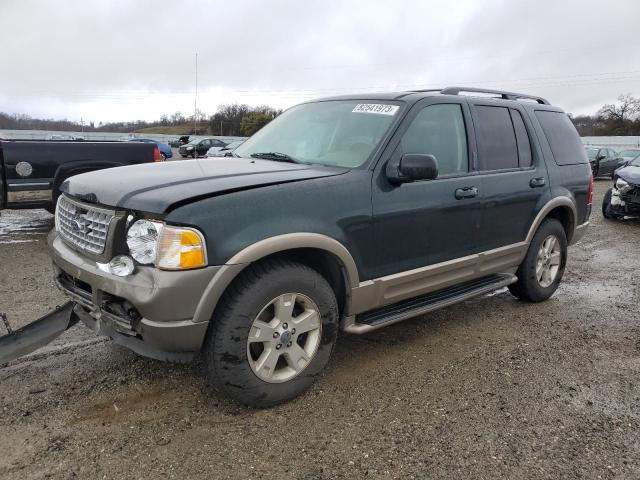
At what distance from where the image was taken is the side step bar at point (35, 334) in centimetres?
320

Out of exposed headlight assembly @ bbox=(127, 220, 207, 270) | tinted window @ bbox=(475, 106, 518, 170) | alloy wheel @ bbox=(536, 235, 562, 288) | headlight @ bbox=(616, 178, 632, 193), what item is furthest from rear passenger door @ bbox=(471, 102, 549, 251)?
headlight @ bbox=(616, 178, 632, 193)

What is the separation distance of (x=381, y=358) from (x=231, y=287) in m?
1.51

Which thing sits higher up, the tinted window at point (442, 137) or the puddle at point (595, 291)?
the tinted window at point (442, 137)

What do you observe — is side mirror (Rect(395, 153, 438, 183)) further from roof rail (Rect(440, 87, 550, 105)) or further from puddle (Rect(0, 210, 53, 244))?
puddle (Rect(0, 210, 53, 244))

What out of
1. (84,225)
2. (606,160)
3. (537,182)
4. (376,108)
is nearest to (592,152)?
(606,160)

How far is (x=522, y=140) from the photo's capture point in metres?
4.78

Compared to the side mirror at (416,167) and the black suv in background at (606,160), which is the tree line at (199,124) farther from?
the side mirror at (416,167)

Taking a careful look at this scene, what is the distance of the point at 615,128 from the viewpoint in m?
65.2

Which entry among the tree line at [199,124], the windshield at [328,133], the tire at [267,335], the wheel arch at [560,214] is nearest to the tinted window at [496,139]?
the wheel arch at [560,214]

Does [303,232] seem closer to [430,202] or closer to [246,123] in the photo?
[430,202]

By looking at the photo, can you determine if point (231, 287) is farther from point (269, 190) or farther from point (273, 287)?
point (269, 190)

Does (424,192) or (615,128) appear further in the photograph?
(615,128)

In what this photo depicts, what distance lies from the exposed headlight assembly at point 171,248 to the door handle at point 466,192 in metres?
2.09

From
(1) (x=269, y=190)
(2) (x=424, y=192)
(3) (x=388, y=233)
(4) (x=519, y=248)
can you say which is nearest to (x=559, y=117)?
(4) (x=519, y=248)
